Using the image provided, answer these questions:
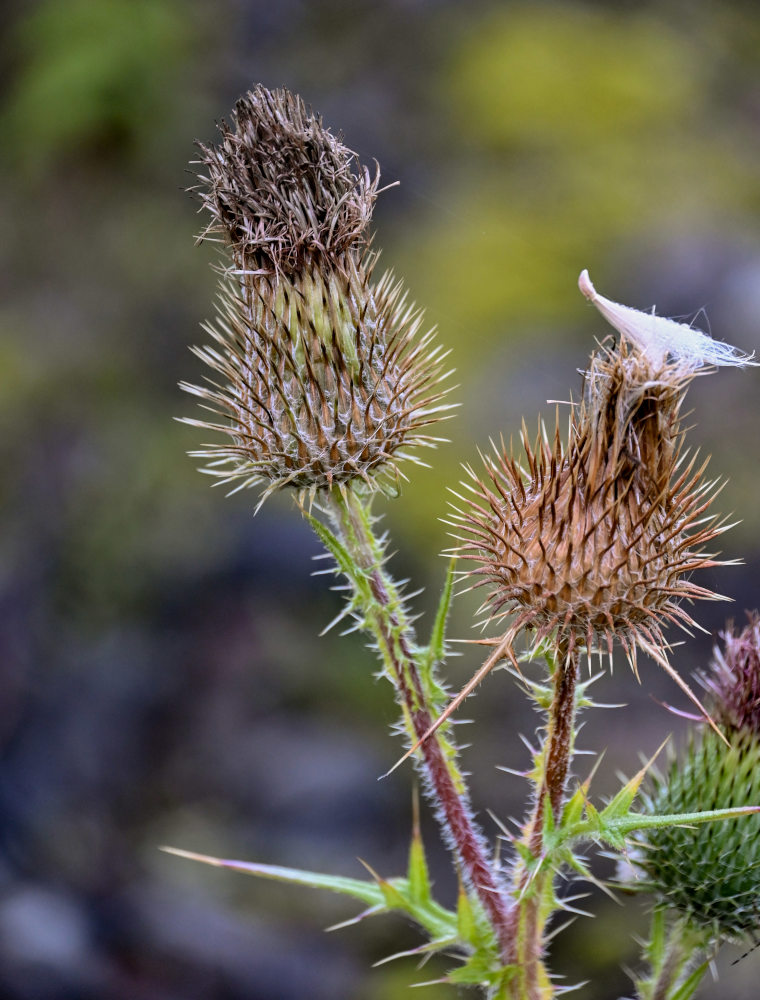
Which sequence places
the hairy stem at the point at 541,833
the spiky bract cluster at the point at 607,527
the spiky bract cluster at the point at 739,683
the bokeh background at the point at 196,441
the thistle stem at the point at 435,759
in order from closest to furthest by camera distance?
the spiky bract cluster at the point at 607,527 < the hairy stem at the point at 541,833 < the thistle stem at the point at 435,759 < the spiky bract cluster at the point at 739,683 < the bokeh background at the point at 196,441

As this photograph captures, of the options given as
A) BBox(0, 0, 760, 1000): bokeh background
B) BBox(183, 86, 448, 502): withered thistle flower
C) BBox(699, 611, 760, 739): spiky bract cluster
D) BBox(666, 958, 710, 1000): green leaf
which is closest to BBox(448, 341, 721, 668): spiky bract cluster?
BBox(183, 86, 448, 502): withered thistle flower

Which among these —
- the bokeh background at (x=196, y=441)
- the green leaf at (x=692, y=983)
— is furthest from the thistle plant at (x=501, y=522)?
the bokeh background at (x=196, y=441)

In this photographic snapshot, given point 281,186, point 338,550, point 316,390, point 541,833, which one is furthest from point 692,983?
point 281,186

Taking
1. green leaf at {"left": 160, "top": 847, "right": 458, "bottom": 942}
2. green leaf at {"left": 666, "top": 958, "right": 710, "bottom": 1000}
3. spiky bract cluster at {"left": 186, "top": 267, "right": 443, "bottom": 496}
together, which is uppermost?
spiky bract cluster at {"left": 186, "top": 267, "right": 443, "bottom": 496}

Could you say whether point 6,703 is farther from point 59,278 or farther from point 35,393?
point 59,278

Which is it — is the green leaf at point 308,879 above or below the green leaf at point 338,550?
below

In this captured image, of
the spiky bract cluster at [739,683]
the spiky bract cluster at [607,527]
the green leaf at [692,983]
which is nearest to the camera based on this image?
the spiky bract cluster at [607,527]

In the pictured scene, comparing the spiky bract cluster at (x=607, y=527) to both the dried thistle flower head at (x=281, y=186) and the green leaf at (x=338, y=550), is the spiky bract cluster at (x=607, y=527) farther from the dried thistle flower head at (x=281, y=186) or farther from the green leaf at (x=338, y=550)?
the dried thistle flower head at (x=281, y=186)

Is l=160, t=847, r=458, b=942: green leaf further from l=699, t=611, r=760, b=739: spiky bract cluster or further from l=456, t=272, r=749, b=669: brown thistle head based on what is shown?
l=699, t=611, r=760, b=739: spiky bract cluster
